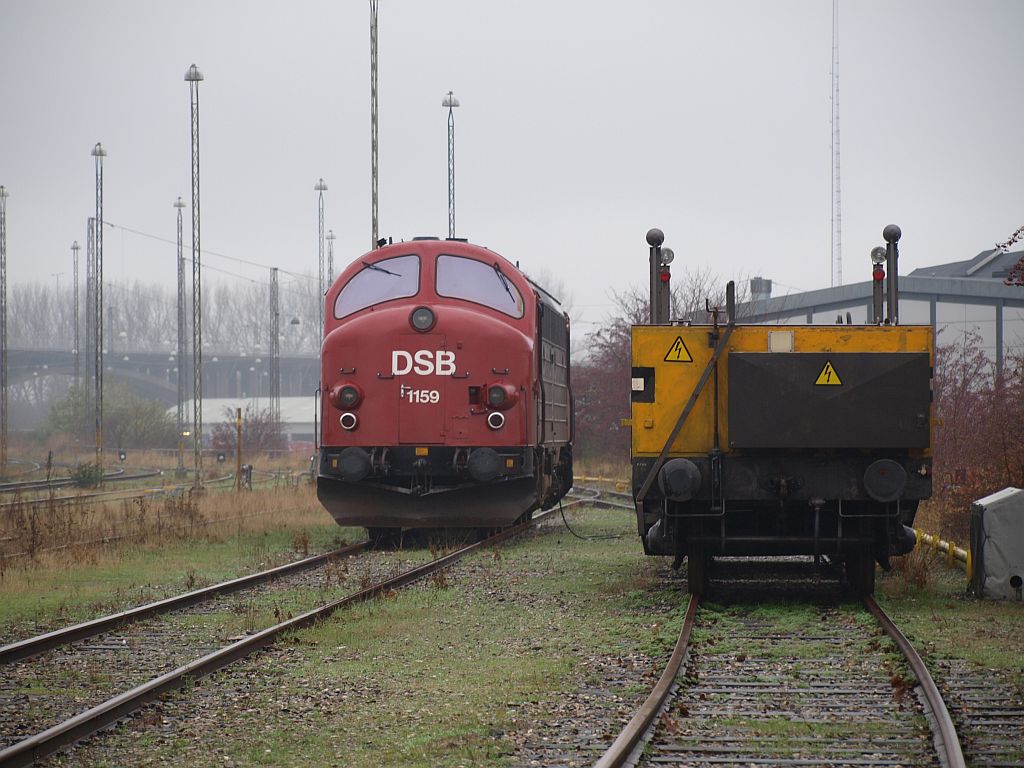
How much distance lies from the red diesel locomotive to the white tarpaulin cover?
23.0 feet

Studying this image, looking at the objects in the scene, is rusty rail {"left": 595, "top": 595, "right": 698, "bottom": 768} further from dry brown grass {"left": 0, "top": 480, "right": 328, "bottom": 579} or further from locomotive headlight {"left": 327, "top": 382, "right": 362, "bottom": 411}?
dry brown grass {"left": 0, "top": 480, "right": 328, "bottom": 579}

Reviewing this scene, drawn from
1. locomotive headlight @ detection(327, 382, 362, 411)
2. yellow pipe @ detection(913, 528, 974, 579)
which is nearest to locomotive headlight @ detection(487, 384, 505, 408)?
locomotive headlight @ detection(327, 382, 362, 411)

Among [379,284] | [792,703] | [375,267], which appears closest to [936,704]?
[792,703]

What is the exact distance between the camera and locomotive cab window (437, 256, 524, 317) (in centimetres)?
1866

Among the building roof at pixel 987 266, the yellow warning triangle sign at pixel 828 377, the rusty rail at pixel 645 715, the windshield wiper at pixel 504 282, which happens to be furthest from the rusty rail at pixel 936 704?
the building roof at pixel 987 266

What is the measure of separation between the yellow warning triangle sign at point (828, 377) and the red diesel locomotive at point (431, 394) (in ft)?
23.1

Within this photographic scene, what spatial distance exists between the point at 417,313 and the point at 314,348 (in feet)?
397

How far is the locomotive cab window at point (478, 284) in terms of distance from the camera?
18656 mm

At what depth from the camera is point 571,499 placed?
3173 centimetres

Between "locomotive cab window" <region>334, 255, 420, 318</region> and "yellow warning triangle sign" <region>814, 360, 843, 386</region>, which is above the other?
"locomotive cab window" <region>334, 255, 420, 318</region>

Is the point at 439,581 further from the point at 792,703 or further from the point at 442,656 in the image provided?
the point at 792,703

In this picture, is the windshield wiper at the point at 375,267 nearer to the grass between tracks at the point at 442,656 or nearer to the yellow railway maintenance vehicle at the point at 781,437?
the grass between tracks at the point at 442,656

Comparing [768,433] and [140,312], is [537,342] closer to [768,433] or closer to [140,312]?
[768,433]

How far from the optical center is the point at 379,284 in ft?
62.2
